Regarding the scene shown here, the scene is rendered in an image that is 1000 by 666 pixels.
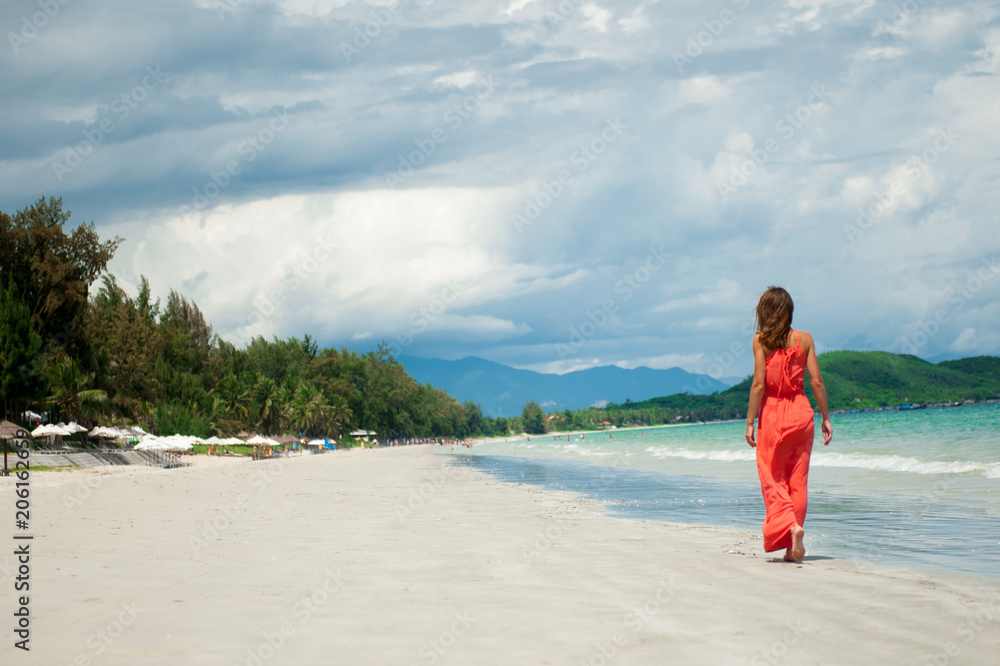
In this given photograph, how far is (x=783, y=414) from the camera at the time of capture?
7609mm

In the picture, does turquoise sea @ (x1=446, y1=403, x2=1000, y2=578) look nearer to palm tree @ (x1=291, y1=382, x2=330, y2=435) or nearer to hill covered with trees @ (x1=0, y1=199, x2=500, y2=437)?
hill covered with trees @ (x1=0, y1=199, x2=500, y2=437)

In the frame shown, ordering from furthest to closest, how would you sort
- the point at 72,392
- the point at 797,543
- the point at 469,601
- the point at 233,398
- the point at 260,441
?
the point at 233,398
the point at 260,441
the point at 72,392
the point at 797,543
the point at 469,601

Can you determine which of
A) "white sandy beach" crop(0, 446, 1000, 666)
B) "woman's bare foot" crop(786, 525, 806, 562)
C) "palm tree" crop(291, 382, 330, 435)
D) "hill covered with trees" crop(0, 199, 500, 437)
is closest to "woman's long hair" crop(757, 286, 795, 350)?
"woman's bare foot" crop(786, 525, 806, 562)

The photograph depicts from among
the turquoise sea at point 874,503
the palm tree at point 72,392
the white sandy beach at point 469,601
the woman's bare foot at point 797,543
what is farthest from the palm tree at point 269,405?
the woman's bare foot at point 797,543

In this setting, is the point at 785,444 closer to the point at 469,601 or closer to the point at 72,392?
the point at 469,601

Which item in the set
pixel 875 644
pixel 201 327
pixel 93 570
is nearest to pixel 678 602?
pixel 875 644

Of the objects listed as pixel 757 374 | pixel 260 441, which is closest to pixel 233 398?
pixel 260 441

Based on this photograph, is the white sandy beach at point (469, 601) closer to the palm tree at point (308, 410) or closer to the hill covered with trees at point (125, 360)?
the hill covered with trees at point (125, 360)

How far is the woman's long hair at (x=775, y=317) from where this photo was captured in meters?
7.61

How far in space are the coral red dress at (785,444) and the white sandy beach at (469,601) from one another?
49cm

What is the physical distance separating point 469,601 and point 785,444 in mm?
3604

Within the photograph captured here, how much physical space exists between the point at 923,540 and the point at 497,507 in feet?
26.4

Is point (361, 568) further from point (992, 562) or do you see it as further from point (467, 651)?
point (992, 562)

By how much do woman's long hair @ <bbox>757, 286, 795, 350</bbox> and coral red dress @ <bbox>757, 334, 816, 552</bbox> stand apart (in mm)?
126
